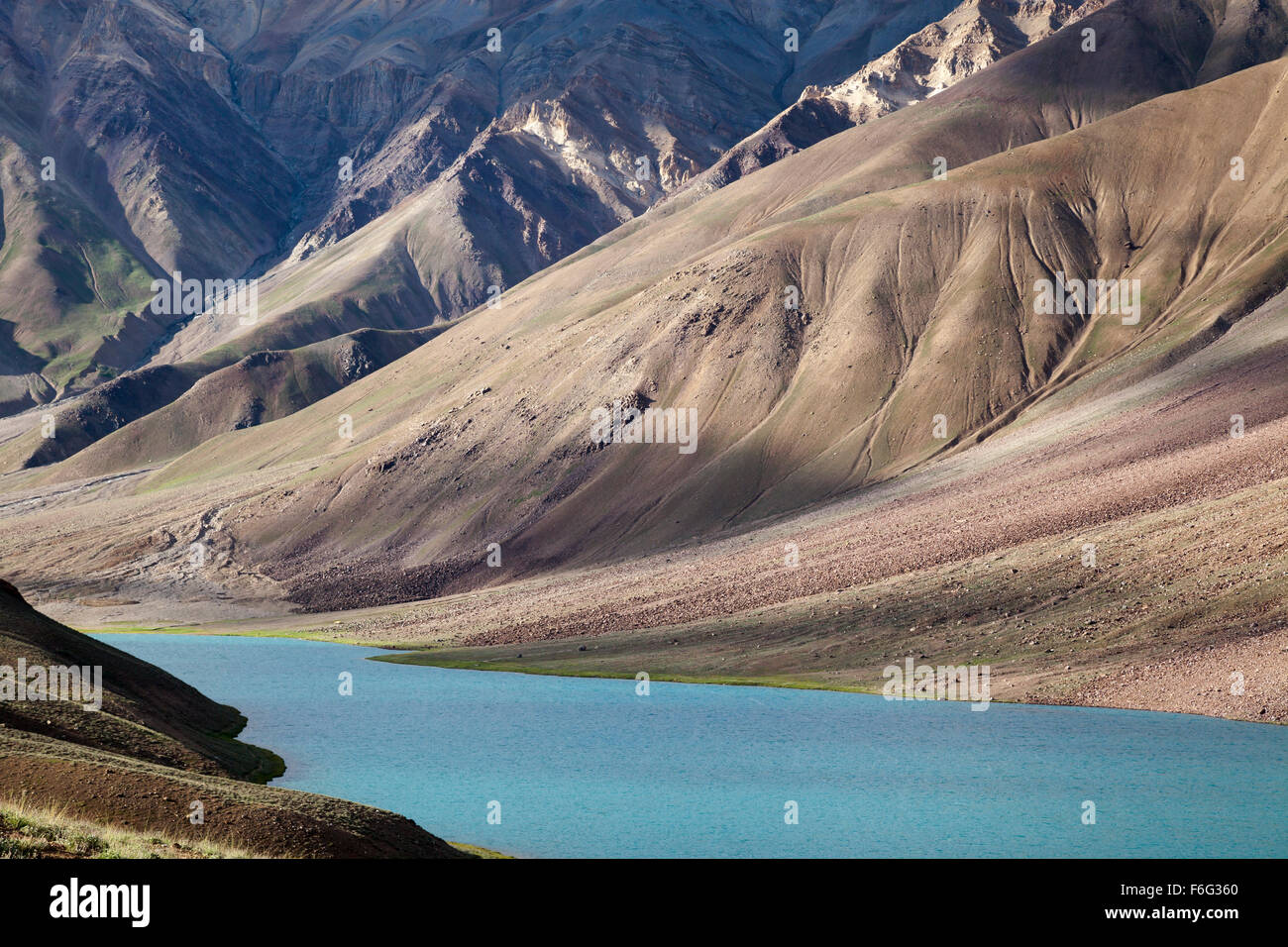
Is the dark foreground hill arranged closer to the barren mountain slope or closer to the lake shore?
the lake shore

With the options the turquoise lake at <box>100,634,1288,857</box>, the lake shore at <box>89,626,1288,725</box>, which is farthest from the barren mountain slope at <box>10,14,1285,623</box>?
the turquoise lake at <box>100,634,1288,857</box>

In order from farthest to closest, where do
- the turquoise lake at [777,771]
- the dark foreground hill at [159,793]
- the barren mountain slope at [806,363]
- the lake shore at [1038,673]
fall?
1. the barren mountain slope at [806,363]
2. the lake shore at [1038,673]
3. the turquoise lake at [777,771]
4. the dark foreground hill at [159,793]

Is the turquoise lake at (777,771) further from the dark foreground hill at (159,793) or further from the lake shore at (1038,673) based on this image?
the dark foreground hill at (159,793)

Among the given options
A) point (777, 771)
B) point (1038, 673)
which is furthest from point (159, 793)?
point (1038, 673)

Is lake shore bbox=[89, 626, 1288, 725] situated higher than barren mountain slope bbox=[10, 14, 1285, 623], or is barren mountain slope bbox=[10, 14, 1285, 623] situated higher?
barren mountain slope bbox=[10, 14, 1285, 623]

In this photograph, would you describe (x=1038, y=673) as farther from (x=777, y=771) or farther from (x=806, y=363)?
(x=806, y=363)

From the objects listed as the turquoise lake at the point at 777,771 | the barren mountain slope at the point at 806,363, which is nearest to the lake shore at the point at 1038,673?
the turquoise lake at the point at 777,771

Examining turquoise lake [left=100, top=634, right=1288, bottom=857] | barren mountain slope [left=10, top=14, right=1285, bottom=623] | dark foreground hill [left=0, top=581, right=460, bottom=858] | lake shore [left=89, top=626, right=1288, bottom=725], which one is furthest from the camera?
barren mountain slope [left=10, top=14, right=1285, bottom=623]

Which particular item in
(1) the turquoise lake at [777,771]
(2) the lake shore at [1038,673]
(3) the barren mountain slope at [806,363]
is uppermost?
(3) the barren mountain slope at [806,363]
